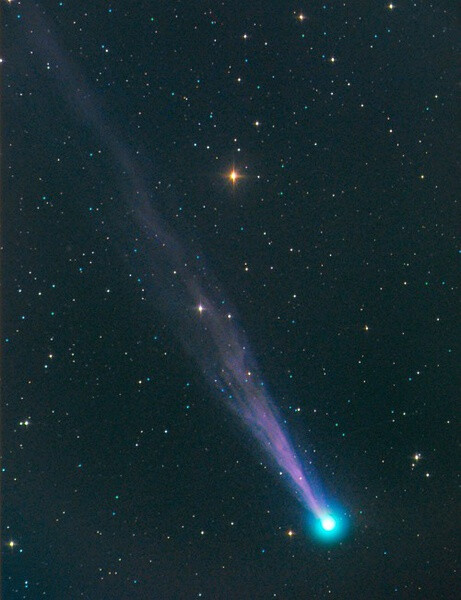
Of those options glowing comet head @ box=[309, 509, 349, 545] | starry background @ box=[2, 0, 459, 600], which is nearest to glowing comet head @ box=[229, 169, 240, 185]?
starry background @ box=[2, 0, 459, 600]

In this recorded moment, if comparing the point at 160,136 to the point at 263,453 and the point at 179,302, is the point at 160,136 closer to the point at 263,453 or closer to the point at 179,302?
the point at 179,302

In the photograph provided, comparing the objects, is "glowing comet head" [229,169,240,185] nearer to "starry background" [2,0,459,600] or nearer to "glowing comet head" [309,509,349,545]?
"starry background" [2,0,459,600]

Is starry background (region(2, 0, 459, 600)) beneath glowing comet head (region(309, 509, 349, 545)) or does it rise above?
above

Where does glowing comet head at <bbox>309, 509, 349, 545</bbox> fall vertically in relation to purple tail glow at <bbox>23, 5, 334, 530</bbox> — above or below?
below

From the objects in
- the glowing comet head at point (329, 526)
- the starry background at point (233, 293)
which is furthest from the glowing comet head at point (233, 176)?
the glowing comet head at point (329, 526)

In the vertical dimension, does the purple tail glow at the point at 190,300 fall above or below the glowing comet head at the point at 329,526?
above

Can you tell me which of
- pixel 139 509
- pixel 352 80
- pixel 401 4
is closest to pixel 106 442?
pixel 139 509

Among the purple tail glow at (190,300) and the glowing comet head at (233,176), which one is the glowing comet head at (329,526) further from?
the glowing comet head at (233,176)
